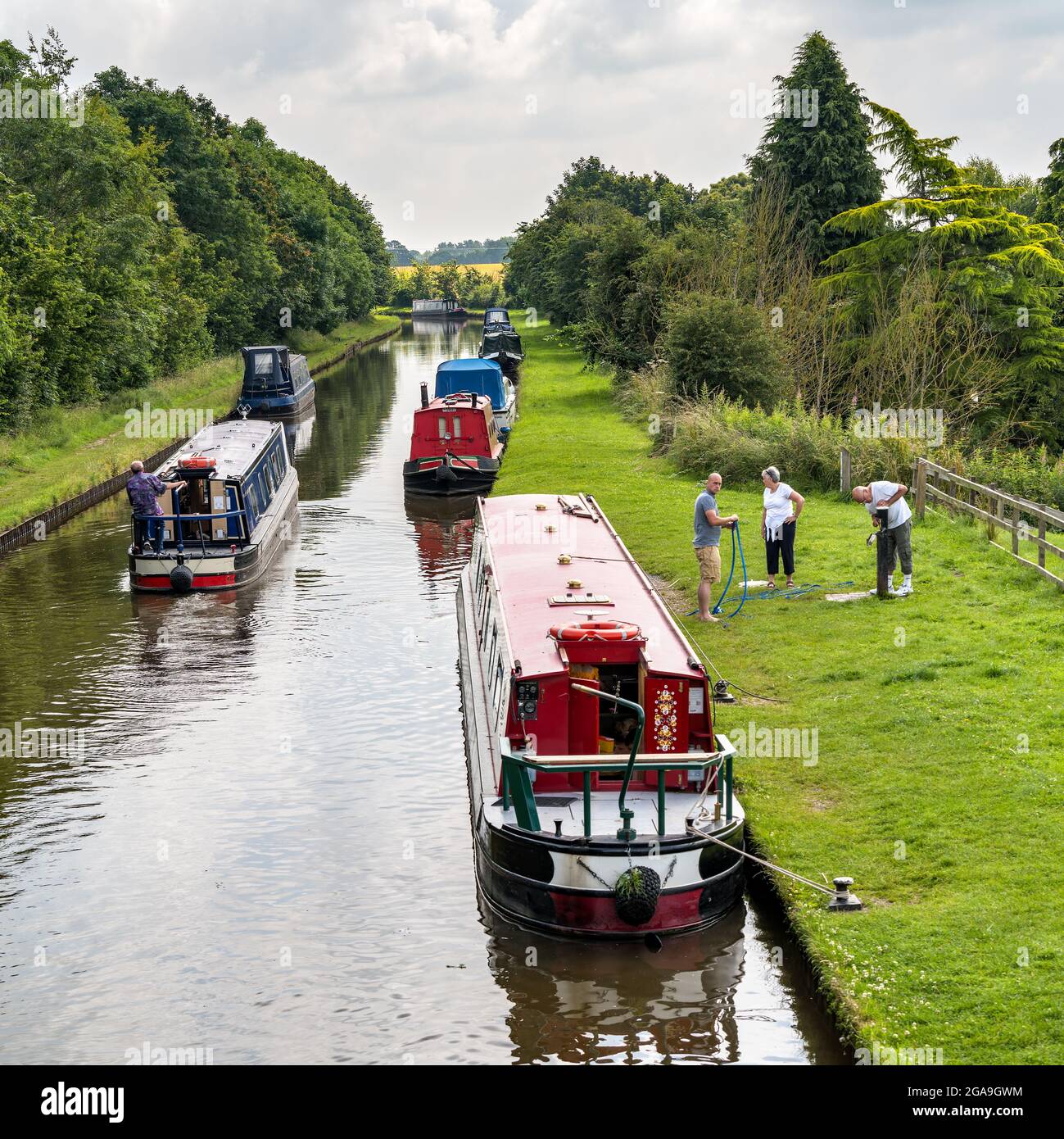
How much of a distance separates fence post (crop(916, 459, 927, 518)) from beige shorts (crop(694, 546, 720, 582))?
6.87m

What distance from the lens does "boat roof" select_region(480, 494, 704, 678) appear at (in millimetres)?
12656

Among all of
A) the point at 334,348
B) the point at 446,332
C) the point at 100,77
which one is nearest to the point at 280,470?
the point at 100,77

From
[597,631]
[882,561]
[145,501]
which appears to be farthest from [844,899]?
[145,501]

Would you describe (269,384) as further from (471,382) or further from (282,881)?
(282,881)

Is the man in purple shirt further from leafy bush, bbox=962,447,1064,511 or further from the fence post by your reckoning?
leafy bush, bbox=962,447,1064,511

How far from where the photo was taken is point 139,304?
43406 millimetres

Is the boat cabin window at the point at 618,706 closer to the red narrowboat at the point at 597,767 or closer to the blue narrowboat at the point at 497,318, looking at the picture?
the red narrowboat at the point at 597,767

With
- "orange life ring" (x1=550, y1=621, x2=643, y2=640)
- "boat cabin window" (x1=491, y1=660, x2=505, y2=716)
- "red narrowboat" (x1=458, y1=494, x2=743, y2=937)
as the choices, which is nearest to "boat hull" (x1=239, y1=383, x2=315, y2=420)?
"red narrowboat" (x1=458, y1=494, x2=743, y2=937)

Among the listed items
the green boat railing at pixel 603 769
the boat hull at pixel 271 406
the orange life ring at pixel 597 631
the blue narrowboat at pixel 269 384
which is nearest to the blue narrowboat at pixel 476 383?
the boat hull at pixel 271 406

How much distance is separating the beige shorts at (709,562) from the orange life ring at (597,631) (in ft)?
18.6

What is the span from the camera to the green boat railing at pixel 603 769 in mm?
10781

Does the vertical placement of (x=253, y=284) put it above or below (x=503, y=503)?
above

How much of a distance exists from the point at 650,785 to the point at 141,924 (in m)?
4.73
